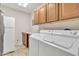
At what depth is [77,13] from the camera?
3.57ft

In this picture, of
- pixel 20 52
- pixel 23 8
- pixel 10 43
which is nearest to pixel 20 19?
pixel 23 8

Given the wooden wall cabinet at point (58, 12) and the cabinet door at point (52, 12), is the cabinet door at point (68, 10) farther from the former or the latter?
the cabinet door at point (52, 12)

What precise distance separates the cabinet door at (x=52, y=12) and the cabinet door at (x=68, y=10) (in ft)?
0.39

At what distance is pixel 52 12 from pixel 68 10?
1.36 ft

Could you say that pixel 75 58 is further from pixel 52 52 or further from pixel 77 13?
pixel 77 13

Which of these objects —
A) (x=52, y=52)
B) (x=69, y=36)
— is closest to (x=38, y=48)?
(x=52, y=52)

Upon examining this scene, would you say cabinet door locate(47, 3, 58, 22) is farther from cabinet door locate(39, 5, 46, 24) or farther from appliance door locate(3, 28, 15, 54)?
appliance door locate(3, 28, 15, 54)

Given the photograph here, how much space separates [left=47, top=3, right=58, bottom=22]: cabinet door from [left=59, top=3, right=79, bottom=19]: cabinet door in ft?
0.39

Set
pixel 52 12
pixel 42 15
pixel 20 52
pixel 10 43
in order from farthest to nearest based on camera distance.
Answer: pixel 10 43 → pixel 42 15 → pixel 52 12 → pixel 20 52

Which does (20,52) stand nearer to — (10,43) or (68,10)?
(68,10)

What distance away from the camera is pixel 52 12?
63.9 inches

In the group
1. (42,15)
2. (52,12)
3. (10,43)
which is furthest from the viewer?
(10,43)

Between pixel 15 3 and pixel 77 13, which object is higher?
pixel 15 3

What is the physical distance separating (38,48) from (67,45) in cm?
59
